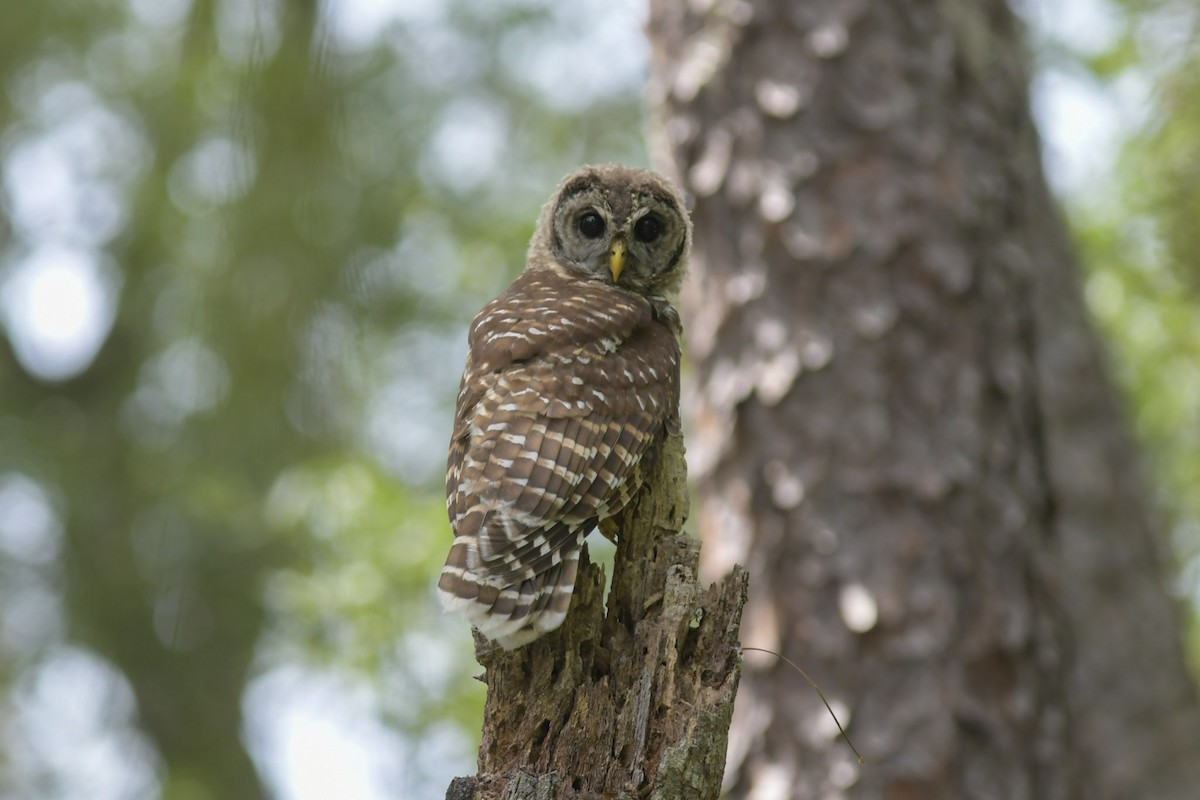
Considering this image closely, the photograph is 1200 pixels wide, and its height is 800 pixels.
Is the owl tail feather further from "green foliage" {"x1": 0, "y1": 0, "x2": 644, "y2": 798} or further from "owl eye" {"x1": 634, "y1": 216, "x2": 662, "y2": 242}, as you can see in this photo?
"owl eye" {"x1": 634, "y1": 216, "x2": 662, "y2": 242}

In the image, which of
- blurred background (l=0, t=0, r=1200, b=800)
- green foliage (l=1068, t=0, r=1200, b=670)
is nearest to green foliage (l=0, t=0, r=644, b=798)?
blurred background (l=0, t=0, r=1200, b=800)

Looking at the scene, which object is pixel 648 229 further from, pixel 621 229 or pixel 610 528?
pixel 610 528

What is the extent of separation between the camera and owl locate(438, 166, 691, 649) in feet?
9.37

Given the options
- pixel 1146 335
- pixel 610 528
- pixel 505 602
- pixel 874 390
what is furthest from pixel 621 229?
pixel 1146 335

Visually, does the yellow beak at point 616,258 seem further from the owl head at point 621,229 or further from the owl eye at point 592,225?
the owl eye at point 592,225

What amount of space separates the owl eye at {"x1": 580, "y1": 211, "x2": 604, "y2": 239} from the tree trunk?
1.61 feet

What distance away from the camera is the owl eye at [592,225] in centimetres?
445

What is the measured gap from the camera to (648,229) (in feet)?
14.6

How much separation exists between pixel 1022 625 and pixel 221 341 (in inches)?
115

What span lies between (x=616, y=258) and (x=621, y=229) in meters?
0.15

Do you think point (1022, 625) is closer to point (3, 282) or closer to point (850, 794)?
point (850, 794)

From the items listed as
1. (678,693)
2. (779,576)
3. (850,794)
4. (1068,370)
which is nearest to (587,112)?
(1068,370)

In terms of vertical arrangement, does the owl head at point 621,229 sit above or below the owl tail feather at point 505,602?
above

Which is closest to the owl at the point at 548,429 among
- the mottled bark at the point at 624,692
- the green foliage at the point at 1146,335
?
the mottled bark at the point at 624,692
